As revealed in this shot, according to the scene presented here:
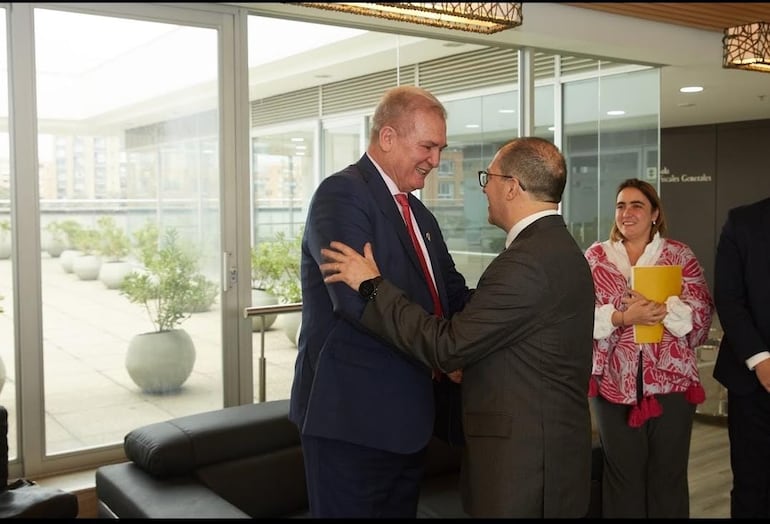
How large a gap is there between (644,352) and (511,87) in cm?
278

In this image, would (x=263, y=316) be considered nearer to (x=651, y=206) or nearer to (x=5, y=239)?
(x=5, y=239)

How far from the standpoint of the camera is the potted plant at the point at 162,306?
4.29 metres

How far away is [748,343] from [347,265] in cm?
199

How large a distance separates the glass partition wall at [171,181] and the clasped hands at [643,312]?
2.11m

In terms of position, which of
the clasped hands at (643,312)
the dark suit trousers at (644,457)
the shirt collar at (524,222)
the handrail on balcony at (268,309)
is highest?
the shirt collar at (524,222)

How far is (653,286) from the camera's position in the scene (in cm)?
341

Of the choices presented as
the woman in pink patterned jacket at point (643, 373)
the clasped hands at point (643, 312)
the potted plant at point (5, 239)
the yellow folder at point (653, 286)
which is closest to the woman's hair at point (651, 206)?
the woman in pink patterned jacket at point (643, 373)

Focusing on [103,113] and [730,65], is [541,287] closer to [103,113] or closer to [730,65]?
[103,113]

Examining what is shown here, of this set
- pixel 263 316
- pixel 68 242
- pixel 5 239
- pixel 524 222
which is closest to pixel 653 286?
pixel 524 222

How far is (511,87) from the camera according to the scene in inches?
226

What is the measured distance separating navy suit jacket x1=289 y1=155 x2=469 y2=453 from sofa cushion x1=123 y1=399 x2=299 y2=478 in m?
0.98

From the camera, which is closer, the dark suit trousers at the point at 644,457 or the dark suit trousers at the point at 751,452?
the dark suit trousers at the point at 751,452

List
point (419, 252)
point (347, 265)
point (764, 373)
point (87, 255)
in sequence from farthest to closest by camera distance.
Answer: point (87, 255), point (764, 373), point (419, 252), point (347, 265)

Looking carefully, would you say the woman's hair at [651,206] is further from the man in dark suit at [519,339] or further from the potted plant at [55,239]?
the potted plant at [55,239]
